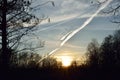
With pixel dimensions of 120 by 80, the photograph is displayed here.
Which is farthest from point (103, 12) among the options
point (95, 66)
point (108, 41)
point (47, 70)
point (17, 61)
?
point (108, 41)

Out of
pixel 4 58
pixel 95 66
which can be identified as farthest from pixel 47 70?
pixel 4 58

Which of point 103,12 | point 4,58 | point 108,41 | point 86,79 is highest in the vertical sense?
point 108,41

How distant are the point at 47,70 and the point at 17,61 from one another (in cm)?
948

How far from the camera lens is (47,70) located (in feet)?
49.4

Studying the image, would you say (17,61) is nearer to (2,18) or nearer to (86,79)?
(2,18)

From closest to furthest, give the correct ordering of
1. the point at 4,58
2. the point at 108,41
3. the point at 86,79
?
the point at 86,79 → the point at 4,58 → the point at 108,41

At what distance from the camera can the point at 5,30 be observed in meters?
19.0

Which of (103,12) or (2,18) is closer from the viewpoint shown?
(103,12)

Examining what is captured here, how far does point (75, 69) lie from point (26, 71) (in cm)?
190

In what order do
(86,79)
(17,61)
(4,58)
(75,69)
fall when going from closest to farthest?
1. (86,79)
2. (75,69)
3. (4,58)
4. (17,61)

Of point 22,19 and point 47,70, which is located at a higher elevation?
point 22,19

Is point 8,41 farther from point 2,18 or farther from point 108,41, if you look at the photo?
point 108,41

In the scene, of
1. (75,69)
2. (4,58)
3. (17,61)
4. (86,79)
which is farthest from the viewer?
(17,61)

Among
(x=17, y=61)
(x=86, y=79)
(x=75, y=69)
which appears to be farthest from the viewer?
(x=17, y=61)
